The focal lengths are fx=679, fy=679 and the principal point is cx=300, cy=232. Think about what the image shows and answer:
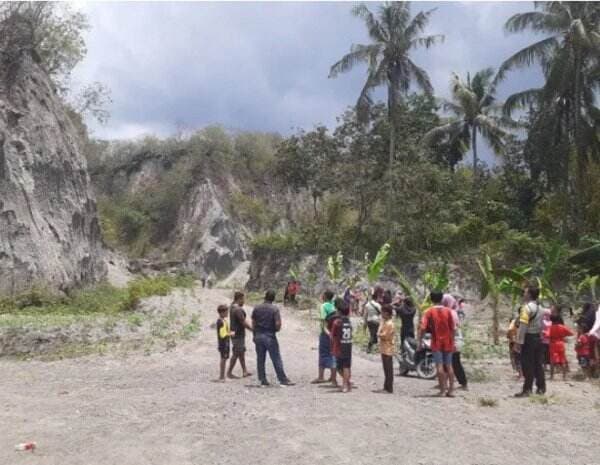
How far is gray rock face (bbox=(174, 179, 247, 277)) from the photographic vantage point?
50.8 meters

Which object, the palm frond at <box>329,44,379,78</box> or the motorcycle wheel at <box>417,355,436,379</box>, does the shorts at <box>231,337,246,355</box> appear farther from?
the palm frond at <box>329,44,379,78</box>

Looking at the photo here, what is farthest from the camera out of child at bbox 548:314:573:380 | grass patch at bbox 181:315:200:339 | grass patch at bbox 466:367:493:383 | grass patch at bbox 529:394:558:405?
grass patch at bbox 181:315:200:339

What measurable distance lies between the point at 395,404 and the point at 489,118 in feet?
123

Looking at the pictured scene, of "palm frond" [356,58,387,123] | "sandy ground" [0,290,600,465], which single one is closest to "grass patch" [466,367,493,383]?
"sandy ground" [0,290,600,465]

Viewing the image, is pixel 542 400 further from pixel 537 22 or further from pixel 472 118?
pixel 472 118

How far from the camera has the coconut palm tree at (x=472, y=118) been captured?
43.5 meters

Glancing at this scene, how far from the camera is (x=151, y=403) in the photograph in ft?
31.5

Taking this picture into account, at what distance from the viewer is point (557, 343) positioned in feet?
41.1

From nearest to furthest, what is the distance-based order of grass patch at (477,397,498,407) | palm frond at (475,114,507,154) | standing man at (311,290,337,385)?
grass patch at (477,397,498,407) < standing man at (311,290,337,385) < palm frond at (475,114,507,154)

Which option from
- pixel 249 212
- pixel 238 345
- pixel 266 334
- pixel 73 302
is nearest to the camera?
pixel 266 334

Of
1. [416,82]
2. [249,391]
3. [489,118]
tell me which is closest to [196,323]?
[249,391]

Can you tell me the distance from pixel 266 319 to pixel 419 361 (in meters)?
2.93

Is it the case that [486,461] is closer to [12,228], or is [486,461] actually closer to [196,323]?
[196,323]

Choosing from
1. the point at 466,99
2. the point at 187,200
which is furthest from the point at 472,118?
the point at 187,200
